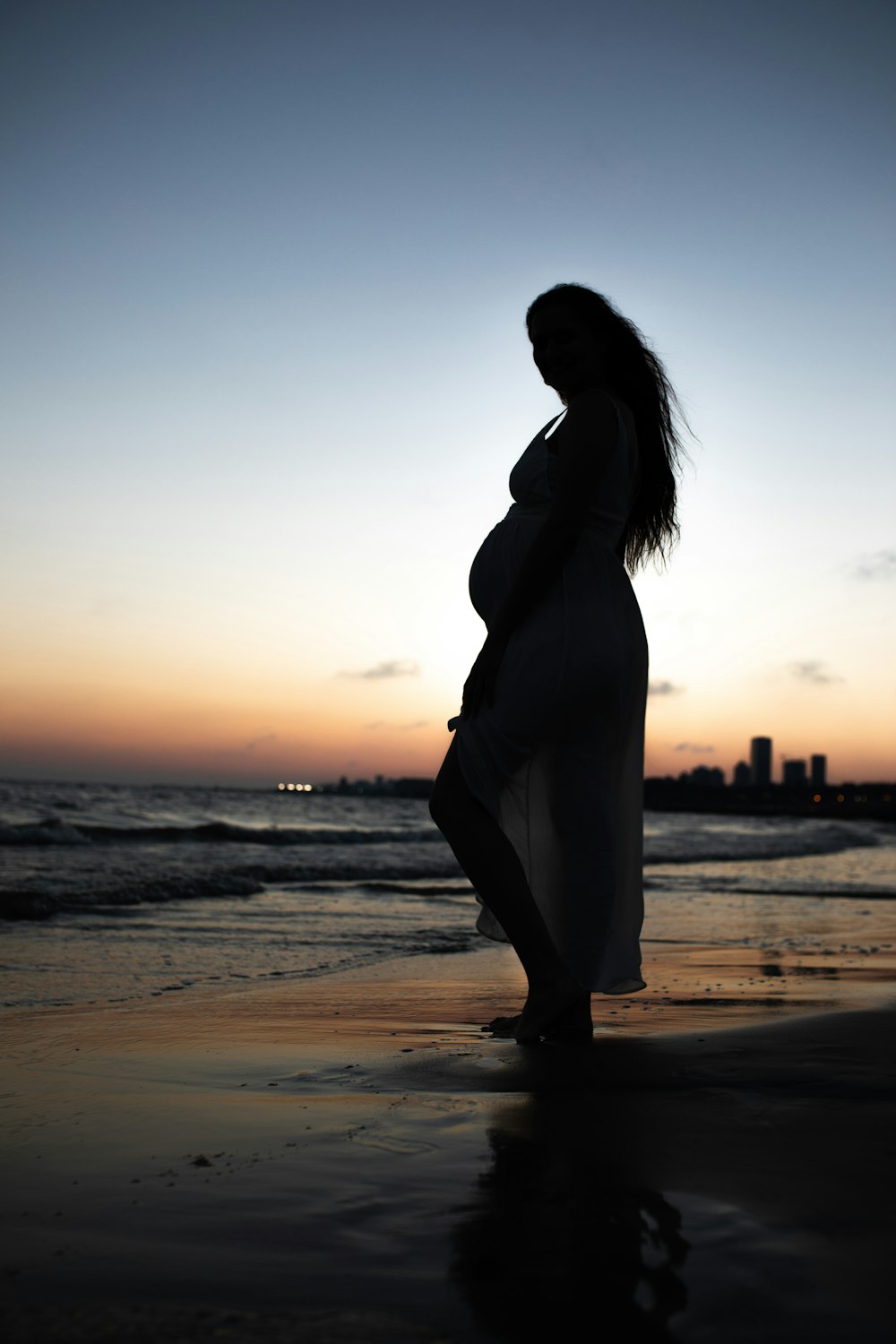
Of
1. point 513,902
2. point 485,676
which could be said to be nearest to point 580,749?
point 485,676

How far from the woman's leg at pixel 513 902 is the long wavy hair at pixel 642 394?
1013 mm

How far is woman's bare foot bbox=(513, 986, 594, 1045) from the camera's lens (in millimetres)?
2650

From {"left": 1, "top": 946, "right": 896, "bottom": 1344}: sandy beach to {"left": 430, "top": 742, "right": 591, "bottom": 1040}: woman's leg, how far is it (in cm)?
14

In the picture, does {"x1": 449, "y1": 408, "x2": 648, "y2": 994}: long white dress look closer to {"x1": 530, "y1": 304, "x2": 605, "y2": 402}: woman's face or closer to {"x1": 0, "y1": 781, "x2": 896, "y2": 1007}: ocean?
{"x1": 530, "y1": 304, "x2": 605, "y2": 402}: woman's face

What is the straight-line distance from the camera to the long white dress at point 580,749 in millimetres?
2830

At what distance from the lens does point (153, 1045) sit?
271 centimetres

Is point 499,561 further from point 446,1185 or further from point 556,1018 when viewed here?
point 446,1185

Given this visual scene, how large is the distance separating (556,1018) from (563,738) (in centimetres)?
73

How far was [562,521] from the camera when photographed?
286 cm

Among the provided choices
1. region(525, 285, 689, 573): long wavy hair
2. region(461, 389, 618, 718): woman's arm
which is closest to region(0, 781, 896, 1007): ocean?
region(461, 389, 618, 718): woman's arm

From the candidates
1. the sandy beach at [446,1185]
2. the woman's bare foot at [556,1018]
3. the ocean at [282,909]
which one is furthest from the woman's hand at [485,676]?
the ocean at [282,909]

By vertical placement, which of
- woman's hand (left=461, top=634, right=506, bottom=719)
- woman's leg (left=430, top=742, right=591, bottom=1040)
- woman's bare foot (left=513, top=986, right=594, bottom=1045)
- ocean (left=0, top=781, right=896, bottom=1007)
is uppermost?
woman's hand (left=461, top=634, right=506, bottom=719)

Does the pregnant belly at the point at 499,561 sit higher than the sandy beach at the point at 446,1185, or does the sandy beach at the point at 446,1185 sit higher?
the pregnant belly at the point at 499,561

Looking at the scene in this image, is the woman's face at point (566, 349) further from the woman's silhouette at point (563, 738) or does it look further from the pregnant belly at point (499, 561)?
the pregnant belly at point (499, 561)
